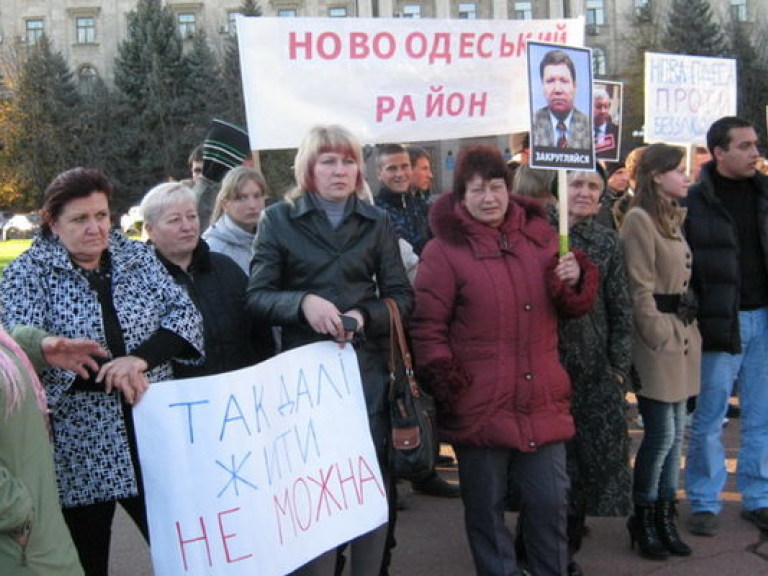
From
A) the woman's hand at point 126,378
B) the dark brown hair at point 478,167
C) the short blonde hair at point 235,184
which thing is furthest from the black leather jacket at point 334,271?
the short blonde hair at point 235,184

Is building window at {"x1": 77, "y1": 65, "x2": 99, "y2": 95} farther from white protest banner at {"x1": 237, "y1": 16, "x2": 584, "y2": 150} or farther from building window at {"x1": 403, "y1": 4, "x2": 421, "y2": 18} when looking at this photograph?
white protest banner at {"x1": 237, "y1": 16, "x2": 584, "y2": 150}

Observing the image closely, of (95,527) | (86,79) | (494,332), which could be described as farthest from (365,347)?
(86,79)

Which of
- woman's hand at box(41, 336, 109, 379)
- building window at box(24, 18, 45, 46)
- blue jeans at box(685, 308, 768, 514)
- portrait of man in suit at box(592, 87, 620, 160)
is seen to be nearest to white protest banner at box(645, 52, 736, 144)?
portrait of man in suit at box(592, 87, 620, 160)

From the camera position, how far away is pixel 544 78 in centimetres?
382

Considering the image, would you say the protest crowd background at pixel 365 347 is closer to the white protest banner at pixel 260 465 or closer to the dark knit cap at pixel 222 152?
the white protest banner at pixel 260 465

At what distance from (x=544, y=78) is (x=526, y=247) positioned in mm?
778

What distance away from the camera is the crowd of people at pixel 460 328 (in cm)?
298

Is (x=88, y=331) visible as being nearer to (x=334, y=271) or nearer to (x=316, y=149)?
(x=334, y=271)

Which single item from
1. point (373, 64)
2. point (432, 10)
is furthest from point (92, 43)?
point (373, 64)

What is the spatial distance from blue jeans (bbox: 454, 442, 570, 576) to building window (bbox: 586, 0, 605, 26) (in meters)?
53.5

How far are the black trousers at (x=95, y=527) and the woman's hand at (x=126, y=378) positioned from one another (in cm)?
46

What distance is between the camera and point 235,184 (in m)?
4.71

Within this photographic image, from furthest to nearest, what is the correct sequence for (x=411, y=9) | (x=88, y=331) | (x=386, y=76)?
(x=411, y=9) → (x=386, y=76) → (x=88, y=331)

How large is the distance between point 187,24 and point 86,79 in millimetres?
7120
